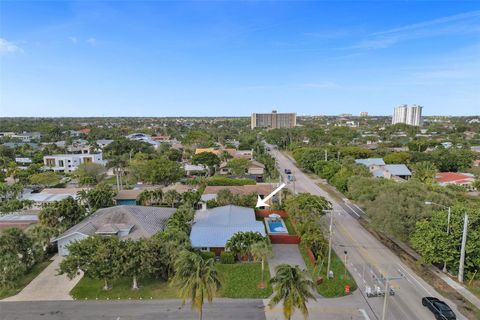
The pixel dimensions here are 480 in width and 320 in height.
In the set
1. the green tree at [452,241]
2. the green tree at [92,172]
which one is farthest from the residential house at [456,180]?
the green tree at [92,172]

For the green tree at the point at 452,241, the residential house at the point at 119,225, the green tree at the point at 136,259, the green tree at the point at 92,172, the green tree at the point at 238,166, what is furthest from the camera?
the green tree at the point at 238,166

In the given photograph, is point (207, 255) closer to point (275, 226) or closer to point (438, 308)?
point (275, 226)

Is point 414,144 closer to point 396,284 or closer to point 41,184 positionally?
point 396,284

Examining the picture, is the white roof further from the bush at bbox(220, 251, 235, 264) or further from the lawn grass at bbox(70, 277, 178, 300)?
the lawn grass at bbox(70, 277, 178, 300)

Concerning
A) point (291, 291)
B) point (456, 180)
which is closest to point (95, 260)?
point (291, 291)

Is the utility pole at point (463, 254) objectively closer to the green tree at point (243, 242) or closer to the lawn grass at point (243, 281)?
the lawn grass at point (243, 281)

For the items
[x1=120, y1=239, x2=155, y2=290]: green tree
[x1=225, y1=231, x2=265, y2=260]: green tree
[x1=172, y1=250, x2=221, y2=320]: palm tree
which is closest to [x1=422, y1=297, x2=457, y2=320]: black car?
[x1=225, y1=231, x2=265, y2=260]: green tree

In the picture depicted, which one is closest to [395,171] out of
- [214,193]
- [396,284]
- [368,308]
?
[214,193]
